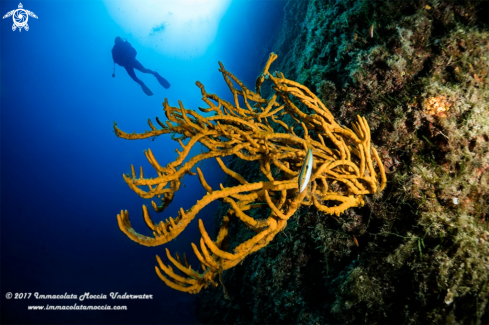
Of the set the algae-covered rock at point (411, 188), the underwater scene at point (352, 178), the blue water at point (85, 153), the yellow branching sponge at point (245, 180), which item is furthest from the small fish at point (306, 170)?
the blue water at point (85, 153)

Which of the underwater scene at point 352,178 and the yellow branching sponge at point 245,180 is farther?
the underwater scene at point 352,178

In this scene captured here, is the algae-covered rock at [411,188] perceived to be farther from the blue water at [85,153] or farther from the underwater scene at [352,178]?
the blue water at [85,153]

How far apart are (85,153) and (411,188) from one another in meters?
64.8

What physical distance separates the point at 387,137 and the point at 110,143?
66.2 m

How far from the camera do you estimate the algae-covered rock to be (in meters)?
1.75

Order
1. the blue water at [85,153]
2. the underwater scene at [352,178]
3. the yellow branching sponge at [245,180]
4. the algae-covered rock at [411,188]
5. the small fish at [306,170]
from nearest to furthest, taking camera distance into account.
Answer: the small fish at [306,170]
the yellow branching sponge at [245,180]
the underwater scene at [352,178]
the algae-covered rock at [411,188]
the blue water at [85,153]

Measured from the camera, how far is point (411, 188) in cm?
203

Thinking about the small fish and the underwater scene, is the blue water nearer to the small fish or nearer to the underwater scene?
the underwater scene

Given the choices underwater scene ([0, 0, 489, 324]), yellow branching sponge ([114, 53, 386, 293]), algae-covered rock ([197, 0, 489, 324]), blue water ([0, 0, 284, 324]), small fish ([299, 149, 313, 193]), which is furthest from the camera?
blue water ([0, 0, 284, 324])

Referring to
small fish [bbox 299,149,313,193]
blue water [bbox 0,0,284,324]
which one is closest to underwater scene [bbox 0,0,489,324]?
small fish [bbox 299,149,313,193]

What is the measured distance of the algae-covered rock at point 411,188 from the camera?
5.73ft

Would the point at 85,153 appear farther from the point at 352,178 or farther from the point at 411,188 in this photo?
the point at 411,188

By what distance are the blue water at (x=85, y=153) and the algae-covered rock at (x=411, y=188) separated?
10.5 m

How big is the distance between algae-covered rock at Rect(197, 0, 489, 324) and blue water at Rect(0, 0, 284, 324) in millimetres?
10549
